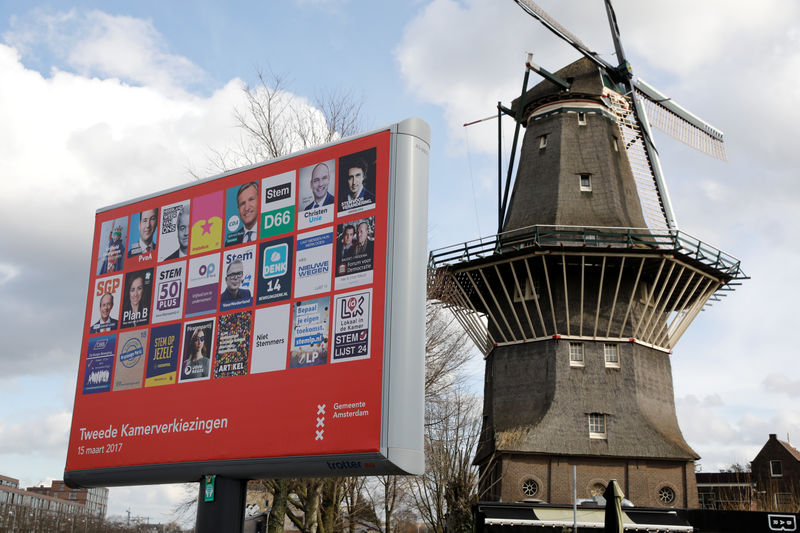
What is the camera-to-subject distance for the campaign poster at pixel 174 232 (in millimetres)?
9516

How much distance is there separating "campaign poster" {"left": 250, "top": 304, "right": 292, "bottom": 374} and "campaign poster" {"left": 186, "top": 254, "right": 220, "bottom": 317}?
2.50 ft

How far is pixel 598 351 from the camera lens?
86.4 feet

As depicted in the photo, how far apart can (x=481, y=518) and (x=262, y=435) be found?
16350mm

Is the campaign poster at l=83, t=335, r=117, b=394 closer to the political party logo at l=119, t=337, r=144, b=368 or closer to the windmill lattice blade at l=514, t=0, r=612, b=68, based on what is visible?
the political party logo at l=119, t=337, r=144, b=368

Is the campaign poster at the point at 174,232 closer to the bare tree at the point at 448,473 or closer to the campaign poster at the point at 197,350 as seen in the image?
the campaign poster at the point at 197,350

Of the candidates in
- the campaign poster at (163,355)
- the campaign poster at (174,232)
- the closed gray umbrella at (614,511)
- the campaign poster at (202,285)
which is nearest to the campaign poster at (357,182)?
the campaign poster at (202,285)

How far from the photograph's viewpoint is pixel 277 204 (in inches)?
351

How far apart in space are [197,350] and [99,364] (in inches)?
63.0

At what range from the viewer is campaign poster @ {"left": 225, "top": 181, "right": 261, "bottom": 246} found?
29.6 ft

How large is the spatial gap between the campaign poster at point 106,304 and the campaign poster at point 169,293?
2.31 ft

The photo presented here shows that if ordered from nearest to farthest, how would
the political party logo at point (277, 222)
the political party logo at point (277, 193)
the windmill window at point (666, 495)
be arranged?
the political party logo at point (277, 222)
the political party logo at point (277, 193)
the windmill window at point (666, 495)

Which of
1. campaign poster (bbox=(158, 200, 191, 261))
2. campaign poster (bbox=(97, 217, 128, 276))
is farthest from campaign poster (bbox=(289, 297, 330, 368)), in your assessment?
Result: campaign poster (bbox=(97, 217, 128, 276))

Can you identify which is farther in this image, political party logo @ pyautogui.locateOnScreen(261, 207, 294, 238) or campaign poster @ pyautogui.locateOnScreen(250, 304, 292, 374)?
political party logo @ pyautogui.locateOnScreen(261, 207, 294, 238)

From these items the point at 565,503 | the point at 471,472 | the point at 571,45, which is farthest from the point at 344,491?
Answer: the point at 571,45
